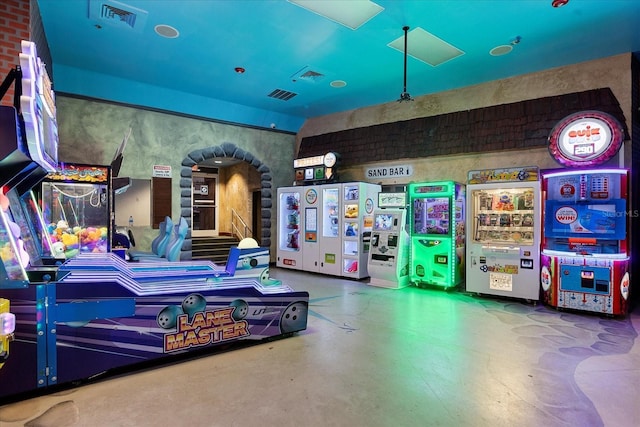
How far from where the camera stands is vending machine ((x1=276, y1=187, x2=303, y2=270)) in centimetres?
809

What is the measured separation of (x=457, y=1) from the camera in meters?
3.76

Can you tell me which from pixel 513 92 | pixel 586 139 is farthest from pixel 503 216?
pixel 513 92

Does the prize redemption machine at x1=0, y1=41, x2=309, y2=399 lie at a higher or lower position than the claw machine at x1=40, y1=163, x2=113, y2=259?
lower

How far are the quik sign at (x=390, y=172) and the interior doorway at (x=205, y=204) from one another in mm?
6295

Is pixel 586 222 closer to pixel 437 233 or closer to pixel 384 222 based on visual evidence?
pixel 437 233

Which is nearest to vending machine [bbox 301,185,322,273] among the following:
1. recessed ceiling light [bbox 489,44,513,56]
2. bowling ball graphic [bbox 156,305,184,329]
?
recessed ceiling light [bbox 489,44,513,56]

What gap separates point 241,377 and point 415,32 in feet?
14.3

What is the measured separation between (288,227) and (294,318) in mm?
4705

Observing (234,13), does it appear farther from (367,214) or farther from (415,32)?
(367,214)

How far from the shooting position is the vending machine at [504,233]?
5.04 metres

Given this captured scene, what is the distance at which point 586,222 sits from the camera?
457 centimetres

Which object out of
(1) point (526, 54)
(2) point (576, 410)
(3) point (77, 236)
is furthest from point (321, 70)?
(2) point (576, 410)

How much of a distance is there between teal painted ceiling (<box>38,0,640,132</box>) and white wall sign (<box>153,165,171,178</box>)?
1.16 meters

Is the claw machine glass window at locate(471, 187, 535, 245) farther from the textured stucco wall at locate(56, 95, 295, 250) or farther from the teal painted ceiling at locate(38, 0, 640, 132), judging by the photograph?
the textured stucco wall at locate(56, 95, 295, 250)
